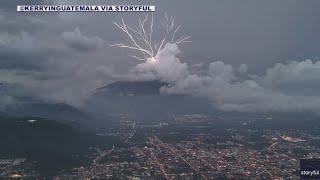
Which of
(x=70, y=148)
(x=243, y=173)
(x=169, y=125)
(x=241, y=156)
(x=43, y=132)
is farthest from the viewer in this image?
(x=169, y=125)

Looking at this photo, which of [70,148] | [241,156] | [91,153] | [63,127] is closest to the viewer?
[241,156]

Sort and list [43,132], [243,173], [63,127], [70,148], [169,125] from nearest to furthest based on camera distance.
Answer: [243,173] < [70,148] < [43,132] < [63,127] < [169,125]

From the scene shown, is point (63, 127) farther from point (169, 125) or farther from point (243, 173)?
point (243, 173)

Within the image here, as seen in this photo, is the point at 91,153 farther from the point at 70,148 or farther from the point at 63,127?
the point at 63,127

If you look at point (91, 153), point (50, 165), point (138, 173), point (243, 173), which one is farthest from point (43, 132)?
point (243, 173)

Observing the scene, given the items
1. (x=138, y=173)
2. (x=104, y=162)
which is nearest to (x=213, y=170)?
(x=138, y=173)

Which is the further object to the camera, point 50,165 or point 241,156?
point 241,156

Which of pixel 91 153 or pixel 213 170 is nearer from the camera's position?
pixel 213 170

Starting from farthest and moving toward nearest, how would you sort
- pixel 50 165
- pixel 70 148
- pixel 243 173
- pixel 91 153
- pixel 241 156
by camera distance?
1. pixel 70 148
2. pixel 91 153
3. pixel 241 156
4. pixel 50 165
5. pixel 243 173
